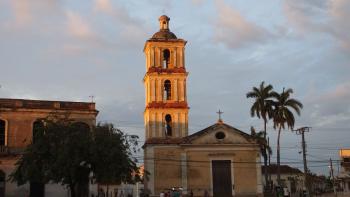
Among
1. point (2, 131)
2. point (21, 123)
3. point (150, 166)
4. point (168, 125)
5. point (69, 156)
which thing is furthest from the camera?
point (168, 125)

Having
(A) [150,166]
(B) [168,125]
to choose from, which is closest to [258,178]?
(B) [168,125]

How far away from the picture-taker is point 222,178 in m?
50.7

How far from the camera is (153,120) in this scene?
51.2 metres

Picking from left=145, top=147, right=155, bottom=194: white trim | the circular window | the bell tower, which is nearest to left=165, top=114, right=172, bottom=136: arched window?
the bell tower

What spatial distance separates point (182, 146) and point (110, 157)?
1809cm

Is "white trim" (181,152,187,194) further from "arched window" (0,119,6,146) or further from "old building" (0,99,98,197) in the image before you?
"arched window" (0,119,6,146)

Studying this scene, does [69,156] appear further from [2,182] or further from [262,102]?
[262,102]

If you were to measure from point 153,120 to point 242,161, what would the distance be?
9042mm

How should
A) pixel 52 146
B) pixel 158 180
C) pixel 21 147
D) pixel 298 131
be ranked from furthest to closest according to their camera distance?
1. pixel 298 131
2. pixel 158 180
3. pixel 21 147
4. pixel 52 146

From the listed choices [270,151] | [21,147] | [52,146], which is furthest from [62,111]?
[270,151]

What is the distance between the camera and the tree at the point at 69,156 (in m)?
32.1

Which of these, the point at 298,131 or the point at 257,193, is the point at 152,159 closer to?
the point at 257,193

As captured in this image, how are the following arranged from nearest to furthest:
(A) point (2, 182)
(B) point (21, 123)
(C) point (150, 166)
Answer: (A) point (2, 182), (B) point (21, 123), (C) point (150, 166)

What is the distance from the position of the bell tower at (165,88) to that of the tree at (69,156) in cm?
1723
